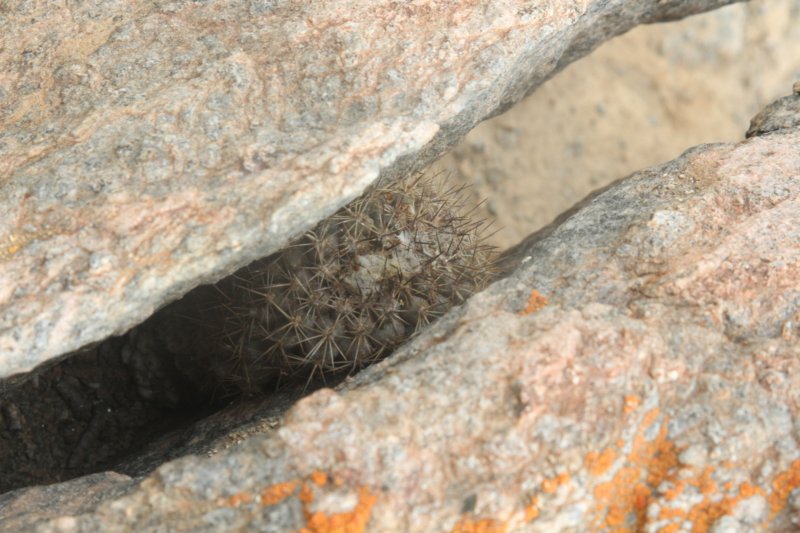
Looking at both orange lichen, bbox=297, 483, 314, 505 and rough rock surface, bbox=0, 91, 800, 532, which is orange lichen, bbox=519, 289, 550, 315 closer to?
rough rock surface, bbox=0, 91, 800, 532

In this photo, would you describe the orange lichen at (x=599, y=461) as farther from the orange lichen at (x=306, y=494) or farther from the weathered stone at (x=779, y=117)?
the weathered stone at (x=779, y=117)

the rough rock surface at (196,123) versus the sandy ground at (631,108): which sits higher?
the rough rock surface at (196,123)

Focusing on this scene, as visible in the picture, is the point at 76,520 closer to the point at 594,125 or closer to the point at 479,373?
the point at 479,373

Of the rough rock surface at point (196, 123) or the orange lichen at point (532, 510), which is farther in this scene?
the rough rock surface at point (196, 123)

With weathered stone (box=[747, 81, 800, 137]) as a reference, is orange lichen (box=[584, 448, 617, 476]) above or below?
below

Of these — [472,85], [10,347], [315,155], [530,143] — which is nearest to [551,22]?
[472,85]

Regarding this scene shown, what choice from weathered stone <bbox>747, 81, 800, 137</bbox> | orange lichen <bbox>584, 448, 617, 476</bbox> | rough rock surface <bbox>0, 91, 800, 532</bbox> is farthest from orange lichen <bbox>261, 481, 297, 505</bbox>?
weathered stone <bbox>747, 81, 800, 137</bbox>

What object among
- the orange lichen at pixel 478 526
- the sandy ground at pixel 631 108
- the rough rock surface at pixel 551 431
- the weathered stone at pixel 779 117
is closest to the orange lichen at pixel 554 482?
the rough rock surface at pixel 551 431
